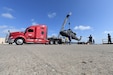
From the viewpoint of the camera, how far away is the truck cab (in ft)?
73.7

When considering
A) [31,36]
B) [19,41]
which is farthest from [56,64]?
[31,36]

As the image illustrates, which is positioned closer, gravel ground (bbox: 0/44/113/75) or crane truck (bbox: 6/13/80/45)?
gravel ground (bbox: 0/44/113/75)

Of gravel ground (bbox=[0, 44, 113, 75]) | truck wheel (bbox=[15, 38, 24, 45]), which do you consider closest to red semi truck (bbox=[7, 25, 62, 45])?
truck wheel (bbox=[15, 38, 24, 45])

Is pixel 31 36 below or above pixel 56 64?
above

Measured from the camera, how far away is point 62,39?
105 ft

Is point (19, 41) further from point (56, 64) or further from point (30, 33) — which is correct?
point (56, 64)

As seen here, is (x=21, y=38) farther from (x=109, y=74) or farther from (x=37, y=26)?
(x=109, y=74)

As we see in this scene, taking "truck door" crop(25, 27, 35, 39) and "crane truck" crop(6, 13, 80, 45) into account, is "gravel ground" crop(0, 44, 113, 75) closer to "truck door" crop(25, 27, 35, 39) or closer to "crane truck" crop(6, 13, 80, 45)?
"crane truck" crop(6, 13, 80, 45)

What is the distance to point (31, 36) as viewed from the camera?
24219mm

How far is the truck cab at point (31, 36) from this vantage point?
2247cm

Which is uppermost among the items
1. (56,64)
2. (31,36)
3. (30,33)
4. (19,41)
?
(30,33)

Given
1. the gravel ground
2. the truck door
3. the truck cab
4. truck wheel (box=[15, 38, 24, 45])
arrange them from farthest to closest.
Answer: the truck door, the truck cab, truck wheel (box=[15, 38, 24, 45]), the gravel ground

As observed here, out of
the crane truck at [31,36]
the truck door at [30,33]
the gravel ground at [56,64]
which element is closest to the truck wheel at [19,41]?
the crane truck at [31,36]

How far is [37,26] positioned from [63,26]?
1479 centimetres
